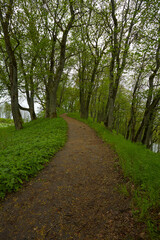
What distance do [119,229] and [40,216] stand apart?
1636 mm

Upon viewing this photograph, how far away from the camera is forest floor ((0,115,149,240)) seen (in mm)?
2443

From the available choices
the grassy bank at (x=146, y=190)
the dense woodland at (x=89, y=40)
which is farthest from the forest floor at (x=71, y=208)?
the dense woodland at (x=89, y=40)

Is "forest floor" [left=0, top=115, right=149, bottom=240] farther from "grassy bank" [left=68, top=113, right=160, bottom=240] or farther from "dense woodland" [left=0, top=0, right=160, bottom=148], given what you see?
"dense woodland" [left=0, top=0, right=160, bottom=148]

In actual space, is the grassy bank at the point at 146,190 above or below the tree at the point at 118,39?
below

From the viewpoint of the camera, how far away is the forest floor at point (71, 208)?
244cm

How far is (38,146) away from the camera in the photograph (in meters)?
6.24

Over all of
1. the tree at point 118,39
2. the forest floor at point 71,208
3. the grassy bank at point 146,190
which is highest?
the tree at point 118,39

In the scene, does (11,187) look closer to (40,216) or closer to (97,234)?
(40,216)

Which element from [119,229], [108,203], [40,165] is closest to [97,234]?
[119,229]

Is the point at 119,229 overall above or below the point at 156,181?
below

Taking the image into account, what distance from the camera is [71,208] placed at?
10.0 feet

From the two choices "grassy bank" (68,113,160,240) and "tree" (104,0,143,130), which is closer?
"grassy bank" (68,113,160,240)

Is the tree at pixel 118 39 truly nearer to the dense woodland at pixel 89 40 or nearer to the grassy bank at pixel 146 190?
the dense woodland at pixel 89 40

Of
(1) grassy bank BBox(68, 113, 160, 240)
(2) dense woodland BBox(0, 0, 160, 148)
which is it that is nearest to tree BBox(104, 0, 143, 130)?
(2) dense woodland BBox(0, 0, 160, 148)
